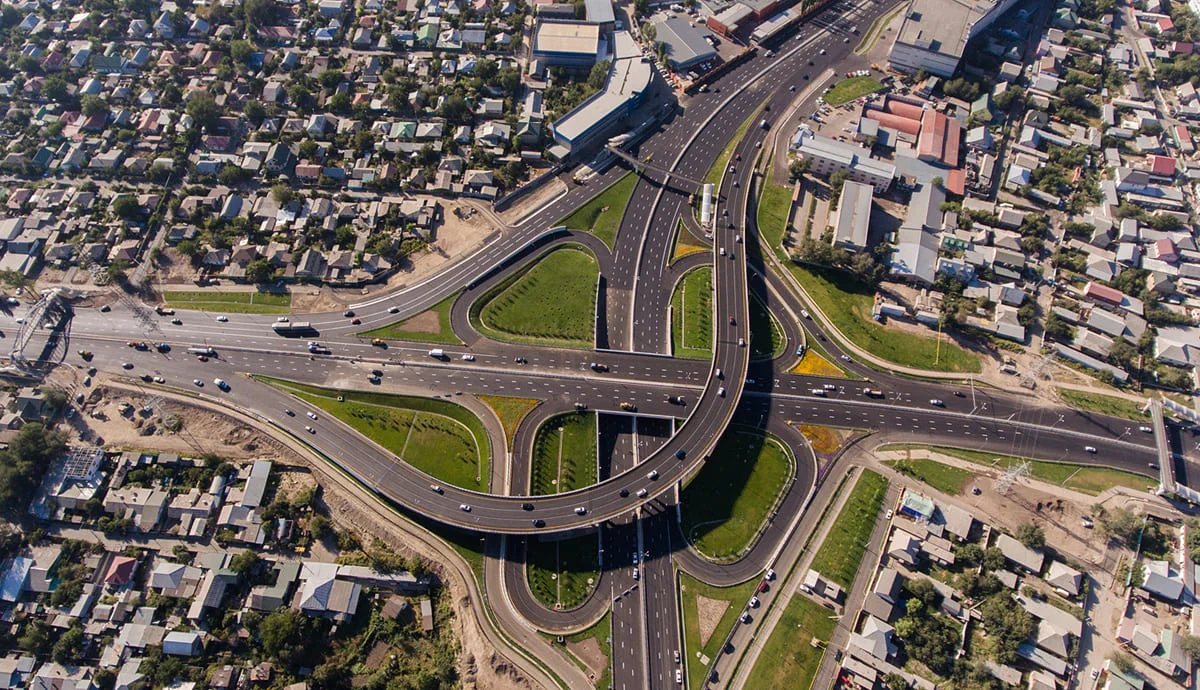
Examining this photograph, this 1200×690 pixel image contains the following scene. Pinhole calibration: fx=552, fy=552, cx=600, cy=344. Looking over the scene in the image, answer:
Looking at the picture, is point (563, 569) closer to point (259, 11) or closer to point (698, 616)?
point (698, 616)

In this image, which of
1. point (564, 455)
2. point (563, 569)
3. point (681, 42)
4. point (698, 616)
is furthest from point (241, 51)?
point (698, 616)

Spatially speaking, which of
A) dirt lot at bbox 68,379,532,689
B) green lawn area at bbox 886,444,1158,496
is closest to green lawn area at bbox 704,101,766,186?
green lawn area at bbox 886,444,1158,496

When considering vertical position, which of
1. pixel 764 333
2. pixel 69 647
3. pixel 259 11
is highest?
pixel 259 11

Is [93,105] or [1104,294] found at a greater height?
[93,105]

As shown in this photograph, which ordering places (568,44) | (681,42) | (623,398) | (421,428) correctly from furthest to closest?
(681,42), (568,44), (623,398), (421,428)

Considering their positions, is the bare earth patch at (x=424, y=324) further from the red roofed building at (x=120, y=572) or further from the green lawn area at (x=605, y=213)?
the red roofed building at (x=120, y=572)

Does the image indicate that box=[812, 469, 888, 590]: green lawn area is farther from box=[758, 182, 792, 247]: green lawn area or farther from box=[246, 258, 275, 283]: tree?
box=[246, 258, 275, 283]: tree

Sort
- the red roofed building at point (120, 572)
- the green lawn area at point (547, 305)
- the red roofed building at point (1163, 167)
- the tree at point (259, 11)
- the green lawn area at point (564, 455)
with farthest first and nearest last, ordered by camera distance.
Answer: the tree at point (259, 11) < the red roofed building at point (1163, 167) < the green lawn area at point (547, 305) < the green lawn area at point (564, 455) < the red roofed building at point (120, 572)

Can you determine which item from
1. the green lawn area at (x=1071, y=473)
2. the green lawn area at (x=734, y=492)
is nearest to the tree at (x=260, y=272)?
the green lawn area at (x=734, y=492)
